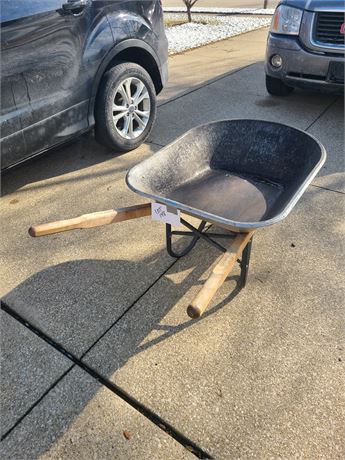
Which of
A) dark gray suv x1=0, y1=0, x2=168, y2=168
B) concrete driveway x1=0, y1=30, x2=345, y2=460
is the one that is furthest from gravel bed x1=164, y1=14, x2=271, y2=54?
concrete driveway x1=0, y1=30, x2=345, y2=460

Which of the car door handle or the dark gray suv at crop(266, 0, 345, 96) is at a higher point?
the car door handle

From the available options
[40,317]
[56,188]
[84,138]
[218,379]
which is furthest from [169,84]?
[218,379]

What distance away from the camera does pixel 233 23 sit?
11.3 meters

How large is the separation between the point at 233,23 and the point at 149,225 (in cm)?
Answer: 1059

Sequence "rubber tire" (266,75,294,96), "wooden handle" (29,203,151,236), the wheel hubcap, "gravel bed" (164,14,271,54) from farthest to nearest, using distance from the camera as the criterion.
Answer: "gravel bed" (164,14,271,54) < "rubber tire" (266,75,294,96) < the wheel hubcap < "wooden handle" (29,203,151,236)

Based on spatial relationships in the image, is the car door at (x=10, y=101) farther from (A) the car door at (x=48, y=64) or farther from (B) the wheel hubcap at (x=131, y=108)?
(B) the wheel hubcap at (x=131, y=108)

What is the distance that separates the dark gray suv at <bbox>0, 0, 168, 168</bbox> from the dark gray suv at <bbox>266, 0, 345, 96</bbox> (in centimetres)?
139

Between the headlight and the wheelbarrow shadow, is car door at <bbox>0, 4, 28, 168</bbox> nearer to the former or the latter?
the wheelbarrow shadow

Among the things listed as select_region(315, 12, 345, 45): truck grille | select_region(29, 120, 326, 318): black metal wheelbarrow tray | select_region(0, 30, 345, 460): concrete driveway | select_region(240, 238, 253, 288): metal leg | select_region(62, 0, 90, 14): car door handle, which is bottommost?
select_region(0, 30, 345, 460): concrete driveway

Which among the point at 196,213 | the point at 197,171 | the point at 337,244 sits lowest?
the point at 337,244

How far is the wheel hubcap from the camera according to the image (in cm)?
361

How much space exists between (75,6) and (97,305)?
7.73 feet

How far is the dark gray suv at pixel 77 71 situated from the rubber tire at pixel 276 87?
5.46ft

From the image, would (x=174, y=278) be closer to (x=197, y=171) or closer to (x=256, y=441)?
(x=197, y=171)
